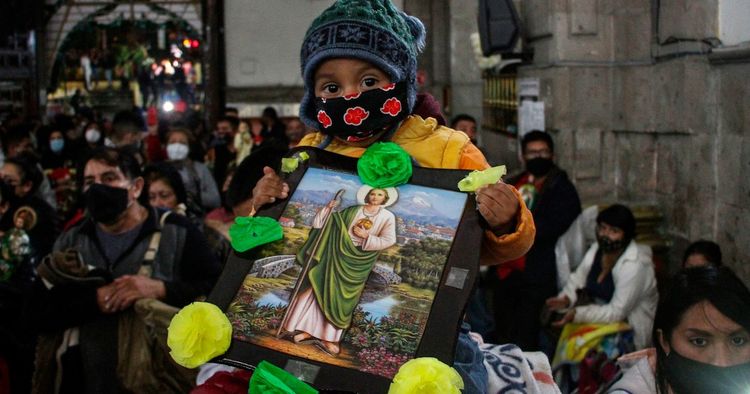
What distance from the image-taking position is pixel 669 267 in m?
7.90

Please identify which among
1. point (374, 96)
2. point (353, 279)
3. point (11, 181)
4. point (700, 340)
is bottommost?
point (700, 340)

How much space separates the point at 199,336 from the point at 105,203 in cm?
252

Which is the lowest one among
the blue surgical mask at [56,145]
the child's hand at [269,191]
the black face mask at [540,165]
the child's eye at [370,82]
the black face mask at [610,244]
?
the black face mask at [610,244]

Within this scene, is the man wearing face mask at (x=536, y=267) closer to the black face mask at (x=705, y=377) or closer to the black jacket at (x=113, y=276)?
the black jacket at (x=113, y=276)

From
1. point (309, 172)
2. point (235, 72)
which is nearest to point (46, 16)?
point (235, 72)

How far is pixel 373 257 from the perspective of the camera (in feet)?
8.64

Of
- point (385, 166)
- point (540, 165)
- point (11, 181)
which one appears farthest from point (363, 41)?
point (11, 181)

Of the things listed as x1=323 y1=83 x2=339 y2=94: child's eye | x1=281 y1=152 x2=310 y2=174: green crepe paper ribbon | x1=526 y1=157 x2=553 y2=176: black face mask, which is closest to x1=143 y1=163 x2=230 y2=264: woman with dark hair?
x1=526 y1=157 x2=553 y2=176: black face mask

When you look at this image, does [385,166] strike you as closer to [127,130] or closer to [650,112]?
[650,112]

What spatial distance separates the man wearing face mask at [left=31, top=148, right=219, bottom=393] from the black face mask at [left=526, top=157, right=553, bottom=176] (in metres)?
3.42

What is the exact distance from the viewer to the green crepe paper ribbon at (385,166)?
273 cm

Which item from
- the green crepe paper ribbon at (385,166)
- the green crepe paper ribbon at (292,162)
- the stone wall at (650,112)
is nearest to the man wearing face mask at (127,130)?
the stone wall at (650,112)

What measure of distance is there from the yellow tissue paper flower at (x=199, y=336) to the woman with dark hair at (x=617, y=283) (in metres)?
4.24

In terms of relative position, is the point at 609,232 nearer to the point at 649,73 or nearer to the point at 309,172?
the point at 649,73
